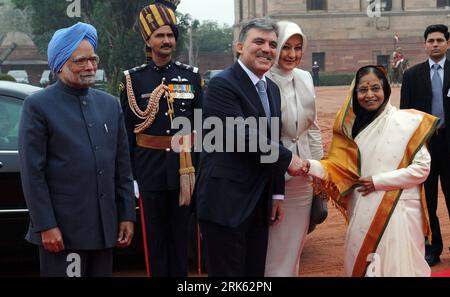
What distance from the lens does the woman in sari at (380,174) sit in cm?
480

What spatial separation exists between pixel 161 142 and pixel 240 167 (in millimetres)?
1046

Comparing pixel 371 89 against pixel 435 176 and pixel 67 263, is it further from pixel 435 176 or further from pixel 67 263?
pixel 435 176

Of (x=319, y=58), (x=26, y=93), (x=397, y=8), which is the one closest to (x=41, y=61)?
(x=319, y=58)

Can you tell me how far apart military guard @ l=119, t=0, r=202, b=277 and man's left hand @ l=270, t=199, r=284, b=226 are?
792 millimetres

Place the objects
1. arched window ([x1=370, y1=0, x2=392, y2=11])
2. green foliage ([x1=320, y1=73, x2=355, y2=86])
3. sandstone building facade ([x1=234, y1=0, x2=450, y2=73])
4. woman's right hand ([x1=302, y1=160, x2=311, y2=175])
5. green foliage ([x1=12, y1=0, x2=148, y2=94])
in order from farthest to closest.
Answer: arched window ([x1=370, y1=0, x2=392, y2=11]) → sandstone building facade ([x1=234, y1=0, x2=450, y2=73]) → green foliage ([x1=320, y1=73, x2=355, y2=86]) → green foliage ([x1=12, y1=0, x2=148, y2=94]) → woman's right hand ([x1=302, y1=160, x2=311, y2=175])

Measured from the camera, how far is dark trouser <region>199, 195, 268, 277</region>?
4133mm

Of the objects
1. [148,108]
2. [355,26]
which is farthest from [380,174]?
[355,26]

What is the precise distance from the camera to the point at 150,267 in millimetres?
5105

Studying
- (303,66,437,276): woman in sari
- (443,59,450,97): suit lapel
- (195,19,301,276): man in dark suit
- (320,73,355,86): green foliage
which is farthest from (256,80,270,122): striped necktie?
(320,73,355,86): green foliage

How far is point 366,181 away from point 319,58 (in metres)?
50.1

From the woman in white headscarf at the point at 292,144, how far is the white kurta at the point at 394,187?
36 cm

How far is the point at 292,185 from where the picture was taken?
4.74m

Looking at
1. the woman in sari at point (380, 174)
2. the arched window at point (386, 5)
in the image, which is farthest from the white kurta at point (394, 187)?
the arched window at point (386, 5)

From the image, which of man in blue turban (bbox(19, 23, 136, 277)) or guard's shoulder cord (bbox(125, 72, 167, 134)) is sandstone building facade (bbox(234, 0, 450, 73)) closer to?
guard's shoulder cord (bbox(125, 72, 167, 134))
